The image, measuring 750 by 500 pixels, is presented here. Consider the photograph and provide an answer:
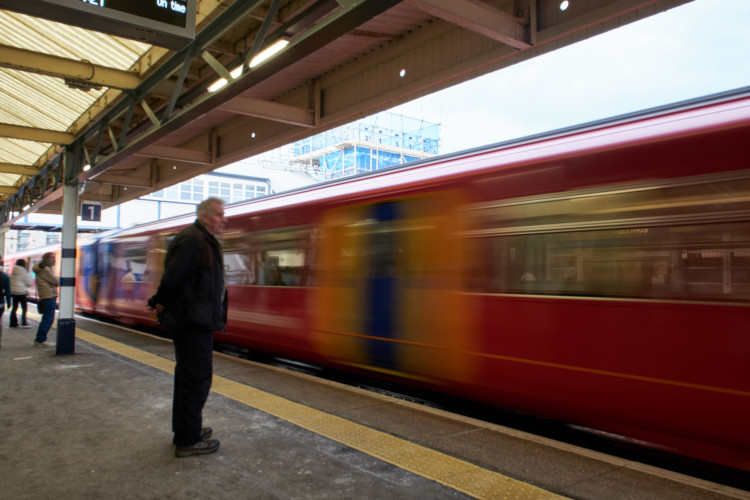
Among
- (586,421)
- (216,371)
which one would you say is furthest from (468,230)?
(216,371)

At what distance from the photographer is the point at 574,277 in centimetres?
411

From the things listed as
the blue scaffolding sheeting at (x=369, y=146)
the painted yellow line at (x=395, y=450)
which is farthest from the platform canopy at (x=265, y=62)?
the blue scaffolding sheeting at (x=369, y=146)

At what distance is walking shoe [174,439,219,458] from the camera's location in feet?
11.6

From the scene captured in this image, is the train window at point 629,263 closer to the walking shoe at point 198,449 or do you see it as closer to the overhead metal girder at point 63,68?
the walking shoe at point 198,449

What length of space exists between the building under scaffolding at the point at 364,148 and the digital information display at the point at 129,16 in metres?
34.4

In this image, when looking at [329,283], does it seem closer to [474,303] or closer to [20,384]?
[474,303]

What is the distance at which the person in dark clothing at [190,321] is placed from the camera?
11.6ft

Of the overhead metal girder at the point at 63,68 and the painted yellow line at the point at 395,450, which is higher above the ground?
the overhead metal girder at the point at 63,68

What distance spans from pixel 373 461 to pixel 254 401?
1.89 metres

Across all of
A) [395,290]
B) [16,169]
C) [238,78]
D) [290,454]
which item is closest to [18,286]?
[16,169]

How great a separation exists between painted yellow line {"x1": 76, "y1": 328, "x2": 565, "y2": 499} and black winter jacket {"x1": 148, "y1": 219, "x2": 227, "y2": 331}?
1.27 m

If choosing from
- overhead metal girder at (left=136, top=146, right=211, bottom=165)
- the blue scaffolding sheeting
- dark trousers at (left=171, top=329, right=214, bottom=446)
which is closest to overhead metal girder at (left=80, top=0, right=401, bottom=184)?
dark trousers at (left=171, top=329, right=214, bottom=446)

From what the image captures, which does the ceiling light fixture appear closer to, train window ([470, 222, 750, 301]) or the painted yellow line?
train window ([470, 222, 750, 301])

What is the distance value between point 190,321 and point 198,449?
889 millimetres
